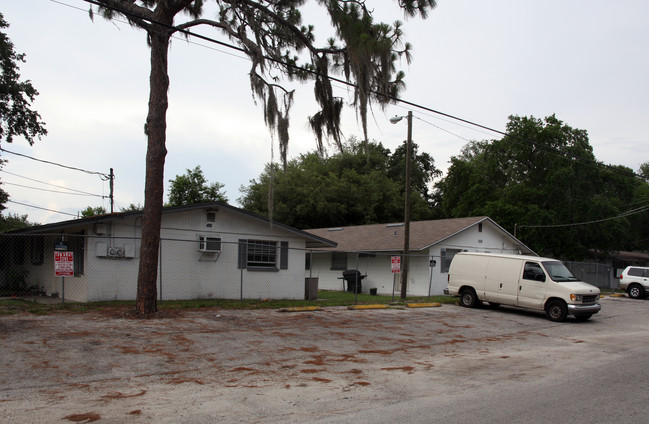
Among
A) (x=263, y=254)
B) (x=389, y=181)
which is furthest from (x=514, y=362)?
(x=389, y=181)

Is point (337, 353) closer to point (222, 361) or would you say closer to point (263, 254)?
point (222, 361)

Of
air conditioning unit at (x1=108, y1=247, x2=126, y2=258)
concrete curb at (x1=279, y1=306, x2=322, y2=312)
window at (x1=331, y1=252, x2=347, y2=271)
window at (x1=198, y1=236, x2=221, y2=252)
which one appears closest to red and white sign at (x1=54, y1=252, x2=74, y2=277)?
air conditioning unit at (x1=108, y1=247, x2=126, y2=258)

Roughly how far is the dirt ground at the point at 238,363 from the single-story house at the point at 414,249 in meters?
12.2

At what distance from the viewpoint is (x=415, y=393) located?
684cm

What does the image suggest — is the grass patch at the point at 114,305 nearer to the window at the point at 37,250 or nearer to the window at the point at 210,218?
the window at the point at 210,218

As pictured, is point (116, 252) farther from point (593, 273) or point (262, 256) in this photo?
point (593, 273)

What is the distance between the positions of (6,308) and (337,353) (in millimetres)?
→ 8493

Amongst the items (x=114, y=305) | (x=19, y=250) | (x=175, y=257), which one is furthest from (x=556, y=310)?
(x=19, y=250)

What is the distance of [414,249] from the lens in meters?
25.5

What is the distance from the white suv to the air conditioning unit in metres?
25.7

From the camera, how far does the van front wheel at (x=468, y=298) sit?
18.4 metres

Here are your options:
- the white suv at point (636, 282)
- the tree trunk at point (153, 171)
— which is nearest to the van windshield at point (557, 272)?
the tree trunk at point (153, 171)

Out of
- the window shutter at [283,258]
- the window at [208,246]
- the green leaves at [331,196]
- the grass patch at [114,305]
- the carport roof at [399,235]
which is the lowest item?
the grass patch at [114,305]

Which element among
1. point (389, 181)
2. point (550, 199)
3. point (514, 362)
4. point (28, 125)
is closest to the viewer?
point (514, 362)
